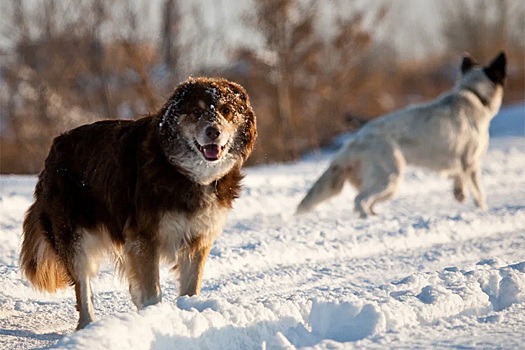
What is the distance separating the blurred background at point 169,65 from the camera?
20391 mm

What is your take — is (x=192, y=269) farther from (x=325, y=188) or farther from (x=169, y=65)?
(x=169, y=65)

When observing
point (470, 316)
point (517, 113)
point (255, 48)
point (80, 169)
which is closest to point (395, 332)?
point (470, 316)

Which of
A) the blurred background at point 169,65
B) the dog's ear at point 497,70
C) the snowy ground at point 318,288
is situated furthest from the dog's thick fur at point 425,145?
the blurred background at point 169,65

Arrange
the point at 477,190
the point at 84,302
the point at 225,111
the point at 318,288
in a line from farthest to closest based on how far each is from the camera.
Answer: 1. the point at 477,190
2. the point at 318,288
3. the point at 84,302
4. the point at 225,111

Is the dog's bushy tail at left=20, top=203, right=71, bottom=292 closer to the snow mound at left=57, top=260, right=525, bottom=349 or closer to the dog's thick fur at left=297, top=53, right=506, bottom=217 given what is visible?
the snow mound at left=57, top=260, right=525, bottom=349

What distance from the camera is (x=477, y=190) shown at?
12.8 meters

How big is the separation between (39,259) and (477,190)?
8316 mm

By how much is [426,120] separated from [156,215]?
8.27m

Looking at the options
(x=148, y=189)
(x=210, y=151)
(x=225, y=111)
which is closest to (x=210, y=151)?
(x=210, y=151)

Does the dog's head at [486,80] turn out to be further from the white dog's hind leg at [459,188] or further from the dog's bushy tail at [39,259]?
the dog's bushy tail at [39,259]

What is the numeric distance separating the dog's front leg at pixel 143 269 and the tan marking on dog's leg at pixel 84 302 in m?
0.34

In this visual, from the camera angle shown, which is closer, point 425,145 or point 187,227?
point 187,227

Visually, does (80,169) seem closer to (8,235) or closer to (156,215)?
(156,215)

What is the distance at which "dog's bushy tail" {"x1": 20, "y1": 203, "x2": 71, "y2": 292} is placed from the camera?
6.11 meters
